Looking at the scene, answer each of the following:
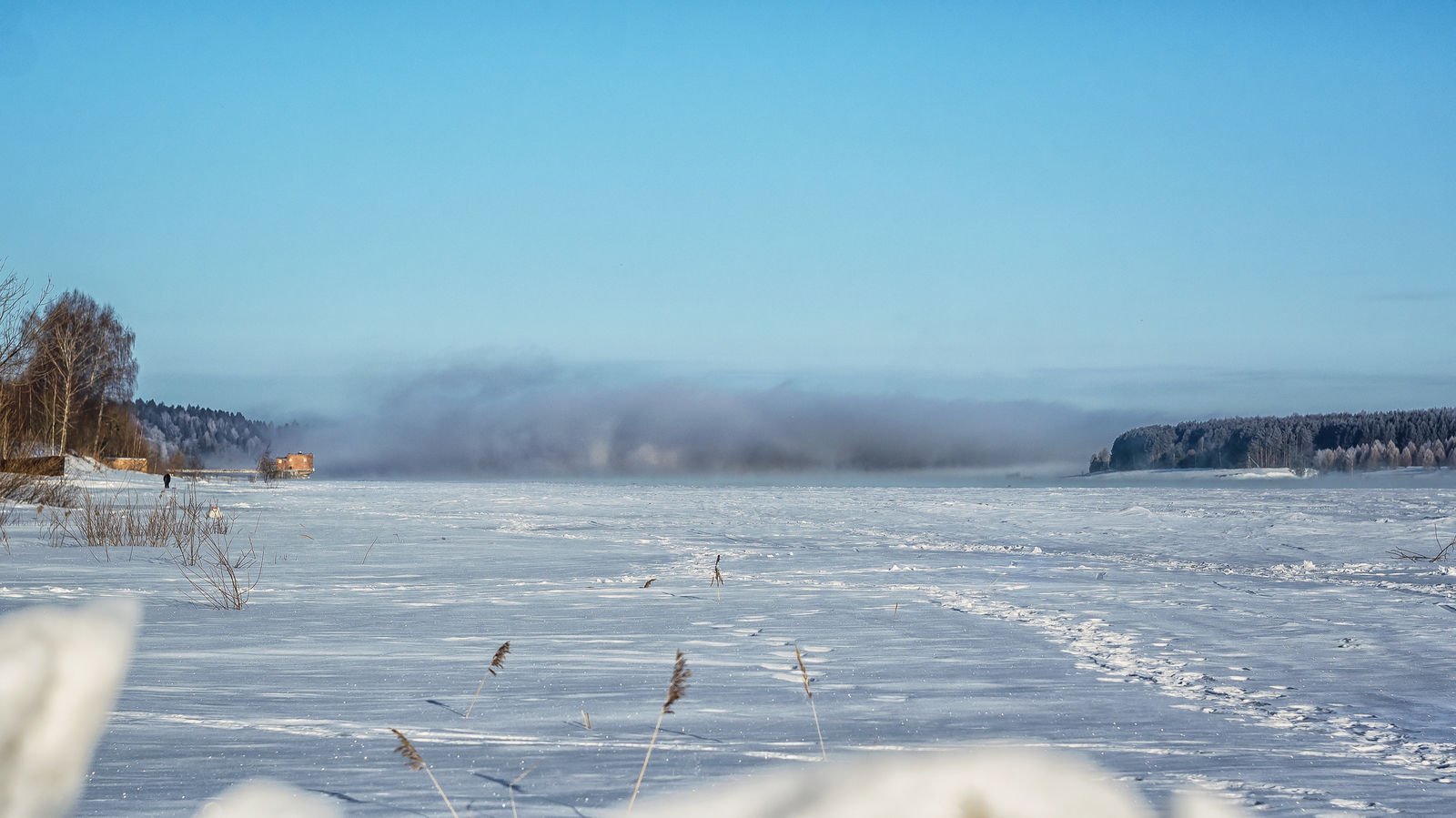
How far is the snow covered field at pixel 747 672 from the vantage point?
2.33 m

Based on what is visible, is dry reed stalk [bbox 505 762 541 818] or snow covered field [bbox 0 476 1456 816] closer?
dry reed stalk [bbox 505 762 541 818]

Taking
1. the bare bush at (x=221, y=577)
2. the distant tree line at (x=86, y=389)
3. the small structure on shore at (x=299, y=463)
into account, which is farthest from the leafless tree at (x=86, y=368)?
the bare bush at (x=221, y=577)

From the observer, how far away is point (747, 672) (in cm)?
371

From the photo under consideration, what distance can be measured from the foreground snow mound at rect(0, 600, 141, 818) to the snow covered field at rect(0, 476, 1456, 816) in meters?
1.11

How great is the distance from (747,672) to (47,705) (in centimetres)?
301

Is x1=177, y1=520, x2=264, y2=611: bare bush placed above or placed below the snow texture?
below

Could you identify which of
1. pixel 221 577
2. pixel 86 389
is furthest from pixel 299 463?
pixel 221 577

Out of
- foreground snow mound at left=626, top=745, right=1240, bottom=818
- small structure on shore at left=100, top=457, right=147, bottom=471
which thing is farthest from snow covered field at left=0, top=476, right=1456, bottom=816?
small structure on shore at left=100, top=457, right=147, bottom=471

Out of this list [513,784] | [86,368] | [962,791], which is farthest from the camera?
[86,368]

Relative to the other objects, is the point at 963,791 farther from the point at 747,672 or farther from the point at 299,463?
the point at 299,463

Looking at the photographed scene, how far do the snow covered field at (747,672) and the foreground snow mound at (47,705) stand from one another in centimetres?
111

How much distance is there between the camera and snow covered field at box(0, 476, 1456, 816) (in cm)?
233

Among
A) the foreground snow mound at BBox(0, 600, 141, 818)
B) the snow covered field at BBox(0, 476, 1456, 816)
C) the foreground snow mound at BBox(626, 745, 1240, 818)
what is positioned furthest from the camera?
the snow covered field at BBox(0, 476, 1456, 816)

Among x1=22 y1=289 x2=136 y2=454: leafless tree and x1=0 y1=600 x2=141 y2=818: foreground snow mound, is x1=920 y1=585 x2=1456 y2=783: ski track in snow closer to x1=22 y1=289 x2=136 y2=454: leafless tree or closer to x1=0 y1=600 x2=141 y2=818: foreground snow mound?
x1=0 y1=600 x2=141 y2=818: foreground snow mound
